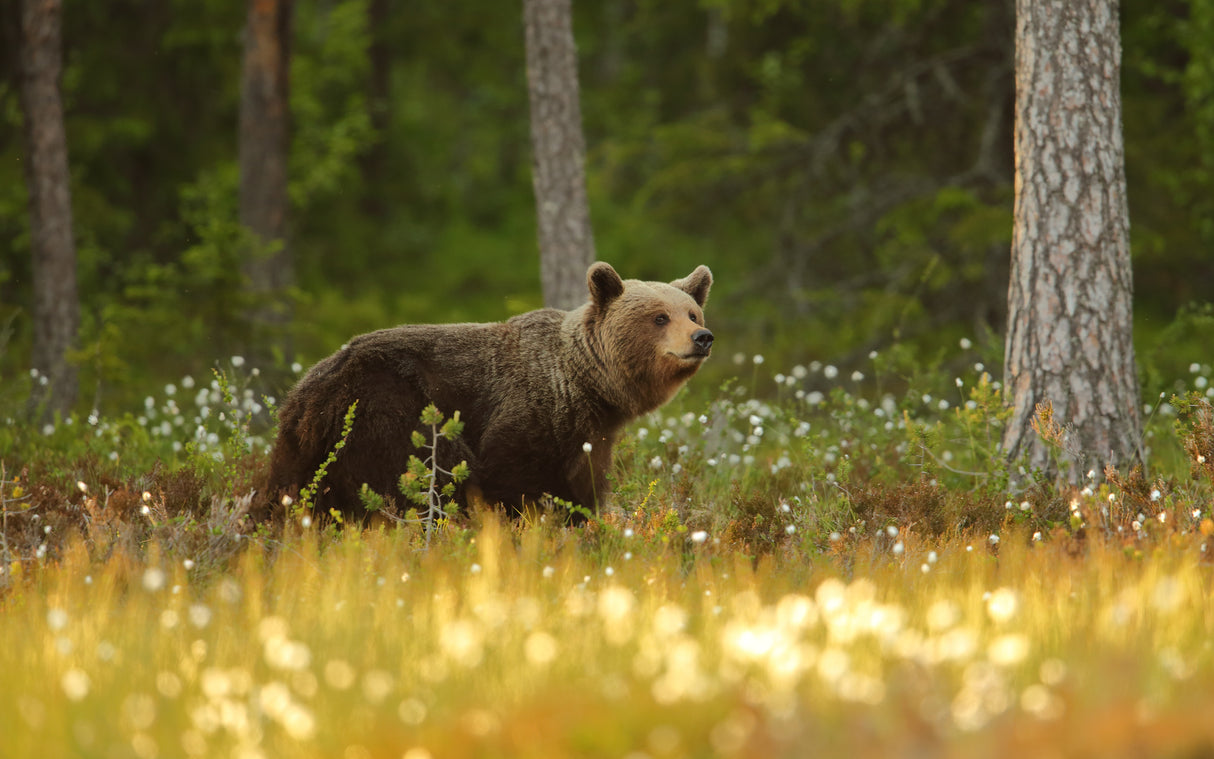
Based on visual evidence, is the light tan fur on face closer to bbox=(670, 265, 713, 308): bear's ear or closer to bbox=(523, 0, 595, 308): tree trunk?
bbox=(670, 265, 713, 308): bear's ear

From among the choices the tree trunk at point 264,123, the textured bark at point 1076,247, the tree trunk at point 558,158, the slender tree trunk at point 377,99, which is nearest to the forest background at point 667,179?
the slender tree trunk at point 377,99

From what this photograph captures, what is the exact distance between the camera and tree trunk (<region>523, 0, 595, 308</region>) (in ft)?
33.8

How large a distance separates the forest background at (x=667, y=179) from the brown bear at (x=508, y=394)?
3085 mm

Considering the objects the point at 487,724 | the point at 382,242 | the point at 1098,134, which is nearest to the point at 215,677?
the point at 487,724

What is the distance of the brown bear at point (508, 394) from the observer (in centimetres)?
669

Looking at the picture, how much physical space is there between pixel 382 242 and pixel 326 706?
2145cm

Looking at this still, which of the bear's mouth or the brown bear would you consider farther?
the bear's mouth

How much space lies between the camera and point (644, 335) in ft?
24.3

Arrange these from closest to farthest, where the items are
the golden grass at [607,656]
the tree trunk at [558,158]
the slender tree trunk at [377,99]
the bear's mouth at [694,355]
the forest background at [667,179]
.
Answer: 1. the golden grass at [607,656]
2. the bear's mouth at [694,355]
3. the tree trunk at [558,158]
4. the forest background at [667,179]
5. the slender tree trunk at [377,99]

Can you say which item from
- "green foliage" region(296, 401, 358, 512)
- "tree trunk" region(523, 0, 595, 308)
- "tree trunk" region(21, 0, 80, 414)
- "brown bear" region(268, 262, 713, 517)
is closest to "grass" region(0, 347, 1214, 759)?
"green foliage" region(296, 401, 358, 512)

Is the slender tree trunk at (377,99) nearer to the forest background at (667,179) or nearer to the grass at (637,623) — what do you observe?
the forest background at (667,179)

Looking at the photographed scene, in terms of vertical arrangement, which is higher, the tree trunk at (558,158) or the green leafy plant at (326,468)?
the tree trunk at (558,158)

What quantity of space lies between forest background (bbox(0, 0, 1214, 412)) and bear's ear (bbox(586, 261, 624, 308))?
10.8 feet

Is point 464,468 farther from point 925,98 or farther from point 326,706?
point 925,98
